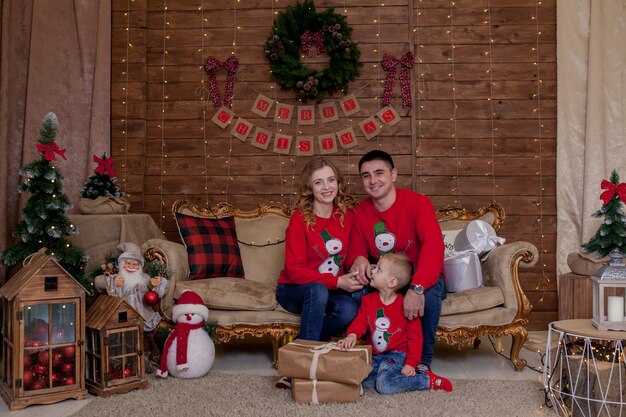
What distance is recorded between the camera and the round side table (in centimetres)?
190

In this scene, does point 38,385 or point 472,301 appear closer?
point 38,385

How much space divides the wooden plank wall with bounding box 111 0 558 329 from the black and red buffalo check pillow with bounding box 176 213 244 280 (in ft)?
2.10

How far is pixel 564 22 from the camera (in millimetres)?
3795

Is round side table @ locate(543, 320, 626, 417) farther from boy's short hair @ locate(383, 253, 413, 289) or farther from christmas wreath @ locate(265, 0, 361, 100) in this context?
christmas wreath @ locate(265, 0, 361, 100)

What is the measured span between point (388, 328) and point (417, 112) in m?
1.91

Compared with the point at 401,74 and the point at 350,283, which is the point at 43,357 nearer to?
the point at 350,283

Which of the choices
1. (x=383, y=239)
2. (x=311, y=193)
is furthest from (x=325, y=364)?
(x=311, y=193)

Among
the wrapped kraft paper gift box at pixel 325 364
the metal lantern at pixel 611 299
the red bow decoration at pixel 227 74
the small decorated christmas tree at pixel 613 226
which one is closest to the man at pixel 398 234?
the wrapped kraft paper gift box at pixel 325 364

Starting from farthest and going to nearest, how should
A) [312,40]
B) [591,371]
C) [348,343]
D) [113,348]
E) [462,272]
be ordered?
[312,40]
[462,272]
[113,348]
[348,343]
[591,371]

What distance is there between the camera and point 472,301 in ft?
8.98

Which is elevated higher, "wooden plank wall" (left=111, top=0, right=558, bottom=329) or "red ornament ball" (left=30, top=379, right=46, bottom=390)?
"wooden plank wall" (left=111, top=0, right=558, bottom=329)

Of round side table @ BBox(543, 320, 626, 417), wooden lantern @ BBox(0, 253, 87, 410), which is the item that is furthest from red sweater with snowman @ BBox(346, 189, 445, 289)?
wooden lantern @ BBox(0, 253, 87, 410)

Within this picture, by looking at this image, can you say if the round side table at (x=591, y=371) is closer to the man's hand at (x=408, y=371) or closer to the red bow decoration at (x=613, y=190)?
the man's hand at (x=408, y=371)

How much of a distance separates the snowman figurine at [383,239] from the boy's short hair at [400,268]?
20cm
